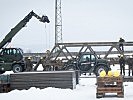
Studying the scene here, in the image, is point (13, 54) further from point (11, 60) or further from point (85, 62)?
point (85, 62)

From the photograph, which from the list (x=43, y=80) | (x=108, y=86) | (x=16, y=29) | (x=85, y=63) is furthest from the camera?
(x=16, y=29)

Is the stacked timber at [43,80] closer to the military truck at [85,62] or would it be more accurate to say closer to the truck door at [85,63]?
the military truck at [85,62]

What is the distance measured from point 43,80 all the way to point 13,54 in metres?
12.3

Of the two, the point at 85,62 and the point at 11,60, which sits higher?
the point at 11,60

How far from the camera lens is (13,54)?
26.6 metres

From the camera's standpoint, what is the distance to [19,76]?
1491 cm

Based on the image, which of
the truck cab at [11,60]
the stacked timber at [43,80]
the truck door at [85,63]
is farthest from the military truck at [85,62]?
the stacked timber at [43,80]

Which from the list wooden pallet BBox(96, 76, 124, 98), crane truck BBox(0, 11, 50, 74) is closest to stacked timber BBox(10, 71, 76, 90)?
wooden pallet BBox(96, 76, 124, 98)

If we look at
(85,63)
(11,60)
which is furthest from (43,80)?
(11,60)

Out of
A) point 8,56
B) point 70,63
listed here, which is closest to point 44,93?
point 70,63

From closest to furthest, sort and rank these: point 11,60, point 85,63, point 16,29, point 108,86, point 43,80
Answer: point 108,86 < point 43,80 < point 85,63 < point 11,60 < point 16,29

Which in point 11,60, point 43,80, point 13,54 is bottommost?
point 43,80

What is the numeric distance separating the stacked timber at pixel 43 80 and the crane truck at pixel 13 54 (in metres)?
10.4

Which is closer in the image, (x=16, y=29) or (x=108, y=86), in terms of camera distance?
(x=108, y=86)
